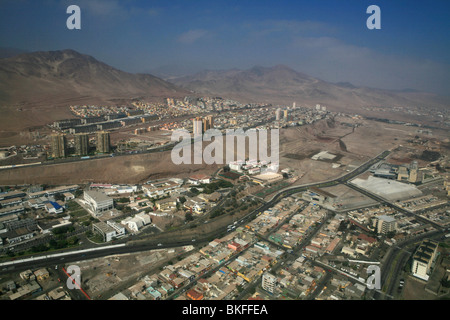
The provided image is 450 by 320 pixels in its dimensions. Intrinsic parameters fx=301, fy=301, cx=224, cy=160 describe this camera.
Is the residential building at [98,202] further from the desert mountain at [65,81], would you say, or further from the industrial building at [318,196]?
the desert mountain at [65,81]

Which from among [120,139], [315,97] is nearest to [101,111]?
[120,139]

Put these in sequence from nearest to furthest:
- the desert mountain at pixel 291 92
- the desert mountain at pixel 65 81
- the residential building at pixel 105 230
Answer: the residential building at pixel 105 230 → the desert mountain at pixel 65 81 → the desert mountain at pixel 291 92

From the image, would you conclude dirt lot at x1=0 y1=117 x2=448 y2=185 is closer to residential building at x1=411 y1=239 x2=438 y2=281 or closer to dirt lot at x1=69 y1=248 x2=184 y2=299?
dirt lot at x1=69 y1=248 x2=184 y2=299

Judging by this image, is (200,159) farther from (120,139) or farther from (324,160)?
(324,160)

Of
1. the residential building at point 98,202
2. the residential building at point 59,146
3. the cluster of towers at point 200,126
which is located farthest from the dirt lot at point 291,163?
the cluster of towers at point 200,126

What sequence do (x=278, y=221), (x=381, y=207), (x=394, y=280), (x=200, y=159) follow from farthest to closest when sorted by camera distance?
(x=200, y=159) < (x=381, y=207) < (x=278, y=221) < (x=394, y=280)

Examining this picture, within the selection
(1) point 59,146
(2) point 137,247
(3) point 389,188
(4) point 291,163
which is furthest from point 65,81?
(3) point 389,188
